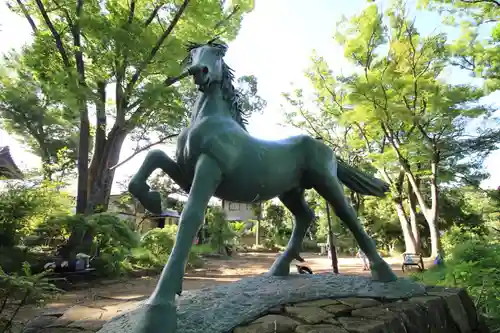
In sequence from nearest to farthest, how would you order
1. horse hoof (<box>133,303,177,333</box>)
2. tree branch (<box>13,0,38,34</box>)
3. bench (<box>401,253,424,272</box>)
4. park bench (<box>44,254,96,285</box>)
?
horse hoof (<box>133,303,177,333</box>), park bench (<box>44,254,96,285</box>), tree branch (<box>13,0,38,34</box>), bench (<box>401,253,424,272</box>)

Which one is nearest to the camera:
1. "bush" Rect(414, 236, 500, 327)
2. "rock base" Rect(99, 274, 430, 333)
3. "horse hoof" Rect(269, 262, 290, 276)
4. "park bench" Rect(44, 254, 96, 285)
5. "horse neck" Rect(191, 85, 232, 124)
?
"rock base" Rect(99, 274, 430, 333)

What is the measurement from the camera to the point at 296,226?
3102mm

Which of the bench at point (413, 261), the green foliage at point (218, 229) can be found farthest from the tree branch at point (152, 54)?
the green foliage at point (218, 229)

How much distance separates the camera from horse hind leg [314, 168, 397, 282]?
8.80 feet

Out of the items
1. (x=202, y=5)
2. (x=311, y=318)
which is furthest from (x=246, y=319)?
(x=202, y=5)

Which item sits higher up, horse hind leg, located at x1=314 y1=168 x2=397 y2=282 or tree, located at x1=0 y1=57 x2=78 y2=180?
tree, located at x1=0 y1=57 x2=78 y2=180

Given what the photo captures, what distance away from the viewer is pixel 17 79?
11016mm

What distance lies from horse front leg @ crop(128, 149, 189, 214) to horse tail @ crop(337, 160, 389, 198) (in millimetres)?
1515

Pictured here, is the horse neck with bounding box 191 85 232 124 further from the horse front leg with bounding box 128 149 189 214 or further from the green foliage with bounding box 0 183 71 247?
the green foliage with bounding box 0 183 71 247

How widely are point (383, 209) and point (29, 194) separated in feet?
57.2

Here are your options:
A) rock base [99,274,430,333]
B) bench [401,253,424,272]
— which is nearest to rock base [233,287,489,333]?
rock base [99,274,430,333]

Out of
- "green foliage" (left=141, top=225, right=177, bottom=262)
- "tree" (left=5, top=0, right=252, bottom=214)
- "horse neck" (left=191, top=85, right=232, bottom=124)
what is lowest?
"green foliage" (left=141, top=225, right=177, bottom=262)

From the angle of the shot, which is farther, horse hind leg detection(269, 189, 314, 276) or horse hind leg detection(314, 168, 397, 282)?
horse hind leg detection(269, 189, 314, 276)

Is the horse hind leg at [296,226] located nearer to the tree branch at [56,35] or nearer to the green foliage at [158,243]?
the tree branch at [56,35]
